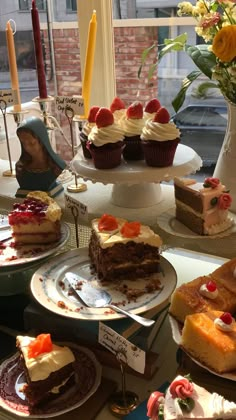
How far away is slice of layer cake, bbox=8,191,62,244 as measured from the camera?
1.36 m

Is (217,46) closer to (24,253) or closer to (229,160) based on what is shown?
(229,160)

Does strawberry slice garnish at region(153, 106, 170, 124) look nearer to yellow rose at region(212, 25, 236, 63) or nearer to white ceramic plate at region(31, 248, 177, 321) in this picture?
yellow rose at region(212, 25, 236, 63)

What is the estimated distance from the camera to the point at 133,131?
136 cm

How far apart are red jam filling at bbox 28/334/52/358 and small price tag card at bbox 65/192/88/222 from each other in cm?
36

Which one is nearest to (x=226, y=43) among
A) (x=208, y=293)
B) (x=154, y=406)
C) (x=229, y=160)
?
(x=229, y=160)

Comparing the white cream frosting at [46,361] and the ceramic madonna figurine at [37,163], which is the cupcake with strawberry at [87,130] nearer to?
the ceramic madonna figurine at [37,163]

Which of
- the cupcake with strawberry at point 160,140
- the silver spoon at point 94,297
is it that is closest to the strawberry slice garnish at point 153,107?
the cupcake with strawberry at point 160,140

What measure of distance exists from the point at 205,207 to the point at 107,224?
246 millimetres

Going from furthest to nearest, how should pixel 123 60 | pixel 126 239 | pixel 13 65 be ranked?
1. pixel 123 60
2. pixel 13 65
3. pixel 126 239

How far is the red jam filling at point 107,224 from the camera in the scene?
1251mm

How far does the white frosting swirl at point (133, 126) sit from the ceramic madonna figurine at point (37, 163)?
27 cm

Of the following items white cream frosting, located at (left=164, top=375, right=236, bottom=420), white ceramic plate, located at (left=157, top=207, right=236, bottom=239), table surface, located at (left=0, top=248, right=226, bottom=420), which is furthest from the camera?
white ceramic plate, located at (left=157, top=207, right=236, bottom=239)

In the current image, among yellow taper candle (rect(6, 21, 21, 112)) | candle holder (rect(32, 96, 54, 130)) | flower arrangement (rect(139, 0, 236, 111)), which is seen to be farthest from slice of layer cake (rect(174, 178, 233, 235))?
yellow taper candle (rect(6, 21, 21, 112))

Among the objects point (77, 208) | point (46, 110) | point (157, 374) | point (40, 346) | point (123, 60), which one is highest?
point (123, 60)
